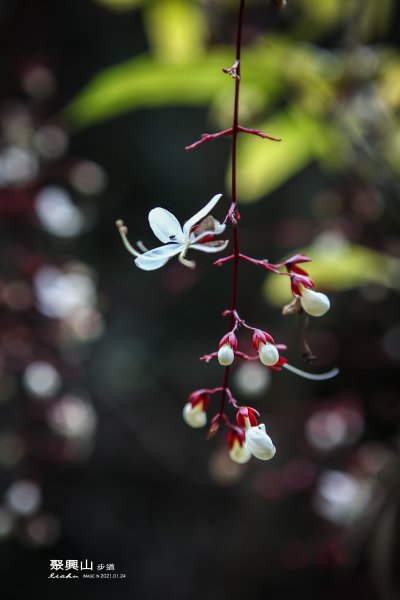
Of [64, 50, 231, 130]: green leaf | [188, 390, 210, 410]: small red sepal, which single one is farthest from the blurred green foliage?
[188, 390, 210, 410]: small red sepal

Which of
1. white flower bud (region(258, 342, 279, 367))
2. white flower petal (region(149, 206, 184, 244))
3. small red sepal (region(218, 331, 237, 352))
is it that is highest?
white flower petal (region(149, 206, 184, 244))

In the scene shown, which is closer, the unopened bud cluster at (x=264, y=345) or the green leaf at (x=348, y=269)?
the unopened bud cluster at (x=264, y=345)

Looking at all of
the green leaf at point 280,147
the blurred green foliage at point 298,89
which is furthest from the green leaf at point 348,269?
the green leaf at point 280,147

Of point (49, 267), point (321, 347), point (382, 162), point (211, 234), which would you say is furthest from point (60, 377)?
point (211, 234)

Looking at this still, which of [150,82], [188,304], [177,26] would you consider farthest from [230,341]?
[188,304]

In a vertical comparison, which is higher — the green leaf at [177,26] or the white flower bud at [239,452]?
the green leaf at [177,26]

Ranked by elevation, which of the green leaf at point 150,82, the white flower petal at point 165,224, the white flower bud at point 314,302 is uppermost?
the green leaf at point 150,82

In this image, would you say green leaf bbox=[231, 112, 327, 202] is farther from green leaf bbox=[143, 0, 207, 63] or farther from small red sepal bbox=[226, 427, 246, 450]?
small red sepal bbox=[226, 427, 246, 450]

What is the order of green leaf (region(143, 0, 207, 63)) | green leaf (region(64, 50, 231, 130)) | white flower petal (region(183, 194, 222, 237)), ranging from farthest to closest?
green leaf (region(143, 0, 207, 63))
green leaf (region(64, 50, 231, 130))
white flower petal (region(183, 194, 222, 237))

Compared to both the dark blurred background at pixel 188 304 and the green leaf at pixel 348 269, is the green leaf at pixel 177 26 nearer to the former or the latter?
the dark blurred background at pixel 188 304
